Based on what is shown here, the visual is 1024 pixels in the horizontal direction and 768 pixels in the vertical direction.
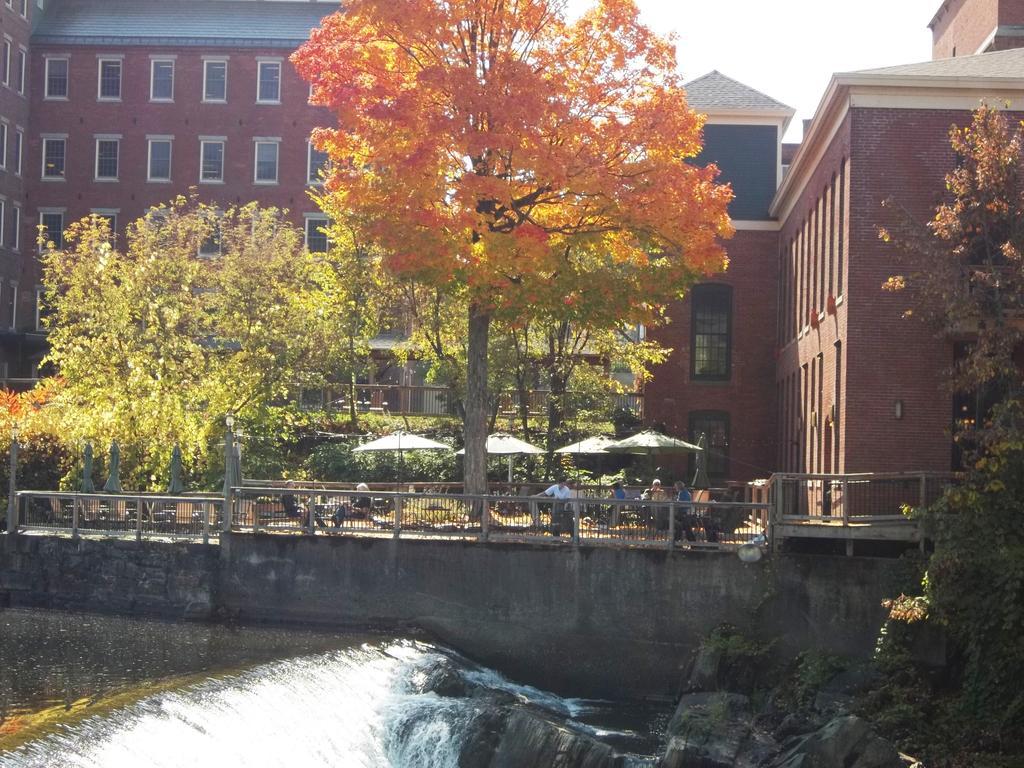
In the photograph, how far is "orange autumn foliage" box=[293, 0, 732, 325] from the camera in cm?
2548

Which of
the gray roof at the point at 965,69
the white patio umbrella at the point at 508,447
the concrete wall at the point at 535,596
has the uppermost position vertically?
the gray roof at the point at 965,69

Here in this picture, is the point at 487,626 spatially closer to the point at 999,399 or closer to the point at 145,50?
the point at 999,399

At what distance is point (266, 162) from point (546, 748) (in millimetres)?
44379

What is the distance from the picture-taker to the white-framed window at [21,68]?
5684 centimetres

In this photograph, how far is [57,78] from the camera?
191 feet

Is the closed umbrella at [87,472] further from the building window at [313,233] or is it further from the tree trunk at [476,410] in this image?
the building window at [313,233]

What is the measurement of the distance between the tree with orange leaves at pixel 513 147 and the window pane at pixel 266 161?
31557 millimetres

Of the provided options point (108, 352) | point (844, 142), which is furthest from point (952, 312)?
point (108, 352)

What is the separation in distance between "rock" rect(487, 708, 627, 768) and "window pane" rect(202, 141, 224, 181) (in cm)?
4412

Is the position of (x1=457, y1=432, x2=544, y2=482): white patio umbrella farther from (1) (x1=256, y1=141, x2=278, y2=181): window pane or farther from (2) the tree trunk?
(1) (x1=256, y1=141, x2=278, y2=181): window pane

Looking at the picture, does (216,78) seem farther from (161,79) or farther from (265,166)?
(265,166)

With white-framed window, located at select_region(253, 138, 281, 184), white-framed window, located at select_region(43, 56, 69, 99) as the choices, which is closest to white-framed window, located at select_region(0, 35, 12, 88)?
white-framed window, located at select_region(43, 56, 69, 99)

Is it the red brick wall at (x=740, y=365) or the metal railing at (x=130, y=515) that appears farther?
the red brick wall at (x=740, y=365)

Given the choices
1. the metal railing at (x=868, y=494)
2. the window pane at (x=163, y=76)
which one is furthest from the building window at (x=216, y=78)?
the metal railing at (x=868, y=494)
